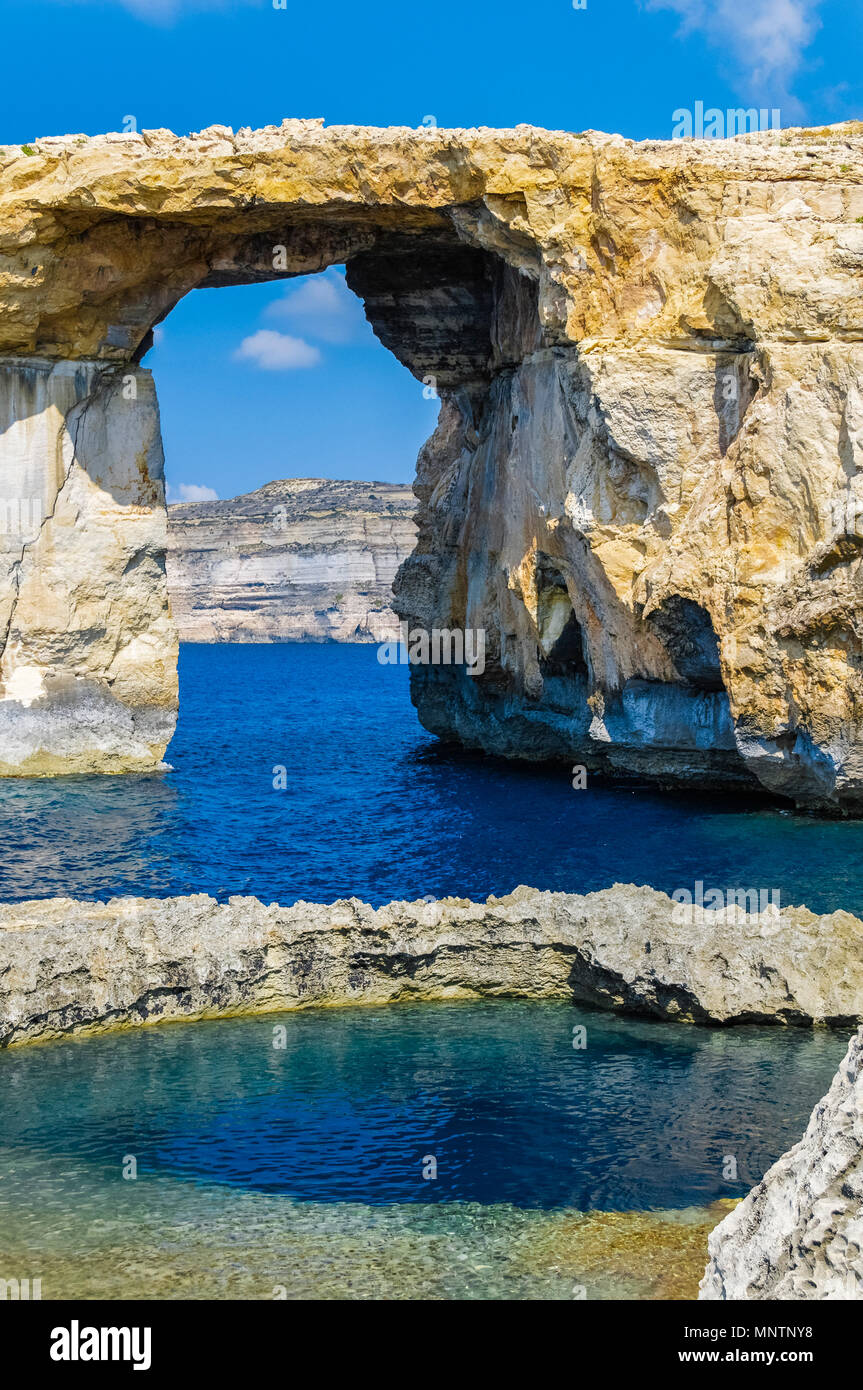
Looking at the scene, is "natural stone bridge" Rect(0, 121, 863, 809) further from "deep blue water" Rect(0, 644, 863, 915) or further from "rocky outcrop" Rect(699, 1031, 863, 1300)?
"rocky outcrop" Rect(699, 1031, 863, 1300)

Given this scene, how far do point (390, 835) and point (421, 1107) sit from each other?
15931 millimetres

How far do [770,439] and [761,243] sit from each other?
4312mm

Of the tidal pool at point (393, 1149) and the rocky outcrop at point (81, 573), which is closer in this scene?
the tidal pool at point (393, 1149)

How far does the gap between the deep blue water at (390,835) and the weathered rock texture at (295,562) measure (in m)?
105

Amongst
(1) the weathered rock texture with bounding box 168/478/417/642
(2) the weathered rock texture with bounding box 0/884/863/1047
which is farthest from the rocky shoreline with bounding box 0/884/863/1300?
(1) the weathered rock texture with bounding box 168/478/417/642

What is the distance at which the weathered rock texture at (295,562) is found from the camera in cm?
15188

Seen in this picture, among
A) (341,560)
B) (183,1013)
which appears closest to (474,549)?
(183,1013)

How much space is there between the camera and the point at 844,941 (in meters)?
18.9

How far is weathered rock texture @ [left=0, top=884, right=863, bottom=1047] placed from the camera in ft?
61.5

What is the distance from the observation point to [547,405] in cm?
3812

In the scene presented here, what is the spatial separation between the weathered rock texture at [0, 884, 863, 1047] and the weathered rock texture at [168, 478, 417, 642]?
130112 millimetres

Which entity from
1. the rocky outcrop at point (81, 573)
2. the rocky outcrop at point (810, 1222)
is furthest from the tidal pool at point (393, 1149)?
the rocky outcrop at point (81, 573)

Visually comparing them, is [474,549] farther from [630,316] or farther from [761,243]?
[761,243]

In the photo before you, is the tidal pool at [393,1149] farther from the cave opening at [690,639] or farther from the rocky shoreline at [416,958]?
the cave opening at [690,639]
